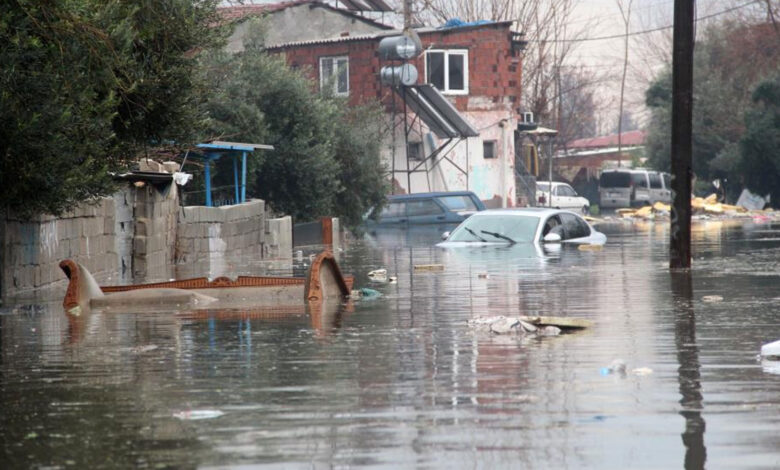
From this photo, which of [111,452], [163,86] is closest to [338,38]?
[163,86]

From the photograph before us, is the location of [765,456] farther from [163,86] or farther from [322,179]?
[322,179]

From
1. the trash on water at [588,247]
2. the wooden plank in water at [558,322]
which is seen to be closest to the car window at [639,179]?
the trash on water at [588,247]

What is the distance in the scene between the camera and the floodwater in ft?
22.2

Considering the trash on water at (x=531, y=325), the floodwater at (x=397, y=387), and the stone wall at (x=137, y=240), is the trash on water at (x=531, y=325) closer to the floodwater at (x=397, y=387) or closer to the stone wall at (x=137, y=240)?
the floodwater at (x=397, y=387)

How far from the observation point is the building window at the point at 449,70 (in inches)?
2318

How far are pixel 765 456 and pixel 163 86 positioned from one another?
1100cm

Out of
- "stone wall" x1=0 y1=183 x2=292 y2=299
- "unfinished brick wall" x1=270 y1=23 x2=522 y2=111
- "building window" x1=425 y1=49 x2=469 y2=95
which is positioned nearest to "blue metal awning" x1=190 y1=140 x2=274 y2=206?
"stone wall" x1=0 y1=183 x2=292 y2=299

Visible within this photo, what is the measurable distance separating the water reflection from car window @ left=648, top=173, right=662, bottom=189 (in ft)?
176

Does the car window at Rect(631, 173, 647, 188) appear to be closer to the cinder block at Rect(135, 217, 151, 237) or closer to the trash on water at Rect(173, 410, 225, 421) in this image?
the cinder block at Rect(135, 217, 151, 237)

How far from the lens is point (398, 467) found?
252 inches

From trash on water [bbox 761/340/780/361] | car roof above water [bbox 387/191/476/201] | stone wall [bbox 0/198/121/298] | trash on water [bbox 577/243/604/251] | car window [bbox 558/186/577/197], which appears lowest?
trash on water [bbox 761/340/780/361]

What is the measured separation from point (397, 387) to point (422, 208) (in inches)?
1412

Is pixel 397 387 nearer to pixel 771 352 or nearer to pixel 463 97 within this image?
pixel 771 352

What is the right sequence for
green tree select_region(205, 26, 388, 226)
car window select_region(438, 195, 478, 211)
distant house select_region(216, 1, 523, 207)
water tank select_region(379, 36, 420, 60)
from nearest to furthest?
green tree select_region(205, 26, 388, 226), car window select_region(438, 195, 478, 211), water tank select_region(379, 36, 420, 60), distant house select_region(216, 1, 523, 207)
